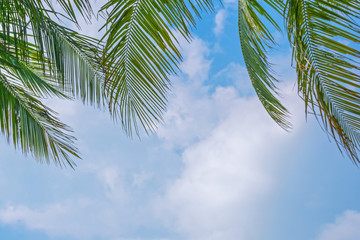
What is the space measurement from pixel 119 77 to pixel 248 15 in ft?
3.20

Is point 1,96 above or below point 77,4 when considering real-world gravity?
above

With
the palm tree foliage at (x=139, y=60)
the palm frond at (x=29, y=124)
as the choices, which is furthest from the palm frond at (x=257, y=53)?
the palm frond at (x=29, y=124)

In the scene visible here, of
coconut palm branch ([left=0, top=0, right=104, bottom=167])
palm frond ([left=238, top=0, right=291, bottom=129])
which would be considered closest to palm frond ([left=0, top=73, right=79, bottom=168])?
coconut palm branch ([left=0, top=0, right=104, bottom=167])

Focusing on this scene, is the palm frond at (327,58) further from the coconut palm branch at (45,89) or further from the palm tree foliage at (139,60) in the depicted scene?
the coconut palm branch at (45,89)

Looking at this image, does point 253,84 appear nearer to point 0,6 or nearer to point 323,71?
point 323,71

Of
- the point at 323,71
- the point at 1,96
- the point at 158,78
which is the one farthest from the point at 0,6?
the point at 1,96

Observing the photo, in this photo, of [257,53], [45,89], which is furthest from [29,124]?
[257,53]

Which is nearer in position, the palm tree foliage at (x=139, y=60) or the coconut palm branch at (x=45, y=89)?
the palm tree foliage at (x=139, y=60)

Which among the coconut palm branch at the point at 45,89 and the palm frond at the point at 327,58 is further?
the coconut palm branch at the point at 45,89

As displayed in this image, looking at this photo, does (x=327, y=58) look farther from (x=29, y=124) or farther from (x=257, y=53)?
(x=29, y=124)

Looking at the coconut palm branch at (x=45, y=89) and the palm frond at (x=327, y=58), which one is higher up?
the coconut palm branch at (x=45, y=89)

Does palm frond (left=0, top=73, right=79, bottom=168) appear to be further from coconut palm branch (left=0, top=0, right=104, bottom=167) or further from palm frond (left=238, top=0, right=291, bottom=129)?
palm frond (left=238, top=0, right=291, bottom=129)

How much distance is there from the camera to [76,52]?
4094 millimetres

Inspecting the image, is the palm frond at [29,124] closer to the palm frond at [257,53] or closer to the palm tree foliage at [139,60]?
the palm tree foliage at [139,60]
